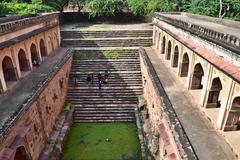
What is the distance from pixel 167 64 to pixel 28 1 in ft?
59.5

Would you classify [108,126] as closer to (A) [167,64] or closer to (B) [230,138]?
(A) [167,64]

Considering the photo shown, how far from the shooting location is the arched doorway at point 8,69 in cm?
1288

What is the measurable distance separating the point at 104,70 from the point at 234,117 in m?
11.8

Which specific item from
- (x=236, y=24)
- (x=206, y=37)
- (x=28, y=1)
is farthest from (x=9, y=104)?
(x=28, y=1)

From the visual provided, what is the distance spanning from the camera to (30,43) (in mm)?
15281

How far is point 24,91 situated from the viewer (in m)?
12.3

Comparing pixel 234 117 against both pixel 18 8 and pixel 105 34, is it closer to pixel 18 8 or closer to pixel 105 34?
pixel 105 34

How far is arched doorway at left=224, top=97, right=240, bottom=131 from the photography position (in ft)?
27.5

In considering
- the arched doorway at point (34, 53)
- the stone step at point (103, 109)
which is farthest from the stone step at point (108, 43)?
the stone step at point (103, 109)

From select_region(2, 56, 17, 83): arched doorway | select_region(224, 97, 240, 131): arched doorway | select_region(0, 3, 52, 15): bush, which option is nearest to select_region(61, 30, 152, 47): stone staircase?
select_region(0, 3, 52, 15): bush

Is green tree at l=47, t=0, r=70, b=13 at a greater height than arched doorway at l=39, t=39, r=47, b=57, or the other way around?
green tree at l=47, t=0, r=70, b=13

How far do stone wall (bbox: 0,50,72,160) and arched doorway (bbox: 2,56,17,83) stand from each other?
1794 mm

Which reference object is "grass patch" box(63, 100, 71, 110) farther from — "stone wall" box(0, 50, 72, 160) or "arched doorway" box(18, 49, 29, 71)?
"arched doorway" box(18, 49, 29, 71)

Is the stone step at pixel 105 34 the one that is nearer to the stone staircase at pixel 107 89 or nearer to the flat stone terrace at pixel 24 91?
the stone staircase at pixel 107 89
